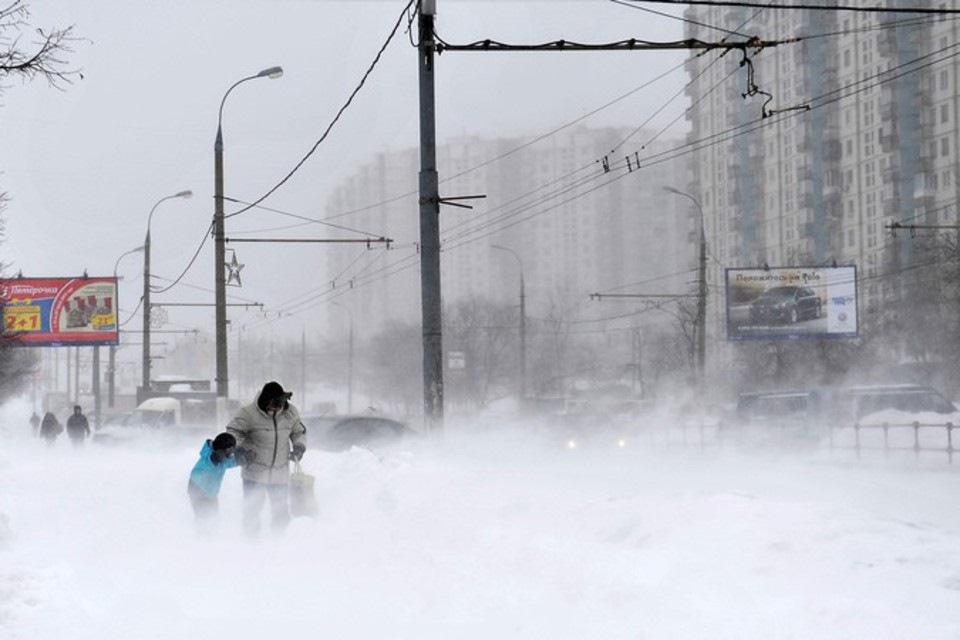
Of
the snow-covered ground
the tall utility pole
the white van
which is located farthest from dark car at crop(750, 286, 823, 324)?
the snow-covered ground

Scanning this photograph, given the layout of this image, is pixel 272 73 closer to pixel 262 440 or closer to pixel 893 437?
pixel 893 437

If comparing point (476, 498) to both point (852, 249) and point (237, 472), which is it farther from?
point (852, 249)

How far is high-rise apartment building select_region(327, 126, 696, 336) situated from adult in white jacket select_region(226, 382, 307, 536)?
333 ft

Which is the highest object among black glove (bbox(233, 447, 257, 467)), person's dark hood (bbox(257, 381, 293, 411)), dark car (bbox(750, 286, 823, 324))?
dark car (bbox(750, 286, 823, 324))

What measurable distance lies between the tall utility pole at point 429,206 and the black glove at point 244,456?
21.7ft

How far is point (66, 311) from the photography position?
44.5m

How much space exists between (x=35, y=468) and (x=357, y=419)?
7.42 m

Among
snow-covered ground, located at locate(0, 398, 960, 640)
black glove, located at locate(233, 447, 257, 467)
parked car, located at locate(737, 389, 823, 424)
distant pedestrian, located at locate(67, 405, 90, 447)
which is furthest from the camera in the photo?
distant pedestrian, located at locate(67, 405, 90, 447)

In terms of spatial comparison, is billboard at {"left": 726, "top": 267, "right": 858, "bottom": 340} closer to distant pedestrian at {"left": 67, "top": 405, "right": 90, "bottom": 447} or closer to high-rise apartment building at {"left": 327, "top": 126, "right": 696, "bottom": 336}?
distant pedestrian at {"left": 67, "top": 405, "right": 90, "bottom": 447}

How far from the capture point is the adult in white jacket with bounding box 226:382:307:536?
11.0 metres

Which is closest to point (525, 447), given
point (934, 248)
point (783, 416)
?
point (783, 416)

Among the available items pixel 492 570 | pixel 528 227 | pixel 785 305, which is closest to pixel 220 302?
pixel 492 570

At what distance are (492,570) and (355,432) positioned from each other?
15074mm

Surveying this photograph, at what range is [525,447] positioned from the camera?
2994cm
